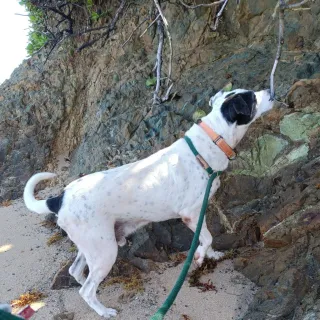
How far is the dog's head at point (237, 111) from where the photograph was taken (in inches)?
149

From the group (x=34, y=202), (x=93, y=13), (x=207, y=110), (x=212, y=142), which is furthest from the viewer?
(x=93, y=13)

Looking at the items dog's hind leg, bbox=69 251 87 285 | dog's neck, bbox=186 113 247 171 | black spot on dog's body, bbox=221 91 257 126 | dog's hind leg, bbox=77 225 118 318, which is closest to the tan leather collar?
dog's neck, bbox=186 113 247 171

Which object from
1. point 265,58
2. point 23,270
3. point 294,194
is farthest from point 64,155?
point 294,194

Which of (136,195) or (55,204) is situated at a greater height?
(55,204)

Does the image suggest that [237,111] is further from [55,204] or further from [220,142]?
[55,204]

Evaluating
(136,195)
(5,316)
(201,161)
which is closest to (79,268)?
(136,195)

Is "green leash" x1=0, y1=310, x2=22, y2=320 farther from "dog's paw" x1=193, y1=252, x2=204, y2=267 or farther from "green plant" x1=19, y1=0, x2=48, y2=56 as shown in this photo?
"green plant" x1=19, y1=0, x2=48, y2=56

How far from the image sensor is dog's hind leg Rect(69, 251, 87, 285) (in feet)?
12.7

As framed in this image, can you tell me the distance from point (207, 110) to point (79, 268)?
2382 millimetres

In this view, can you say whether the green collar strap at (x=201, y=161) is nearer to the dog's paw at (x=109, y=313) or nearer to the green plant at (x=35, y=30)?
the dog's paw at (x=109, y=313)

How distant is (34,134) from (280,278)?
17.2ft

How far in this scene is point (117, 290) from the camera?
392cm

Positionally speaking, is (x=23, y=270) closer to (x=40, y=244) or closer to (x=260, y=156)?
(x=40, y=244)

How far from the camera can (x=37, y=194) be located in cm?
645
